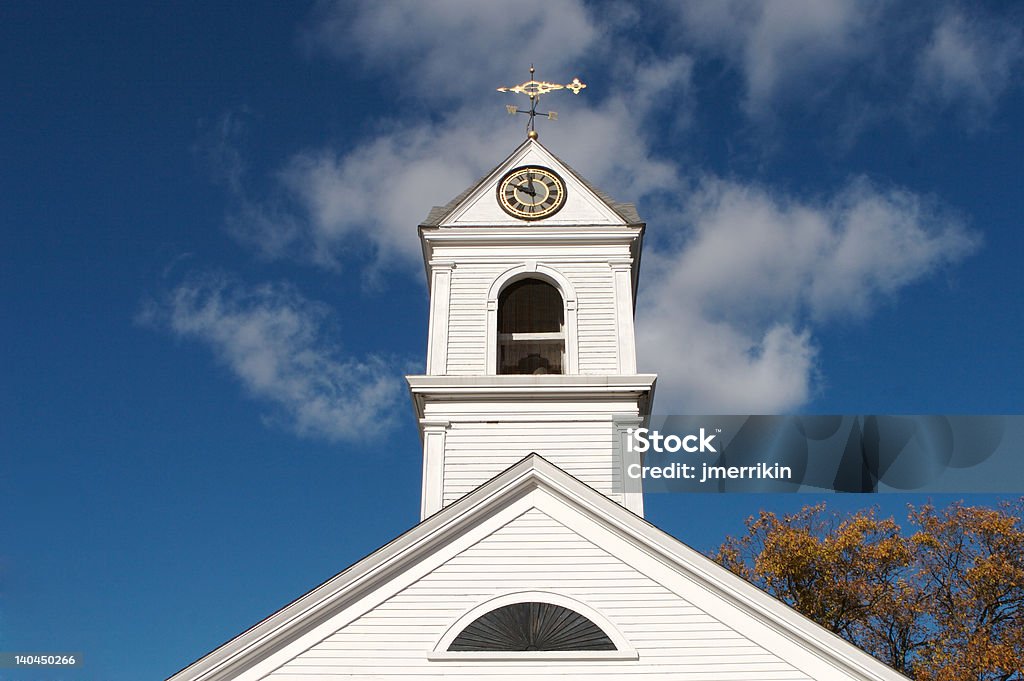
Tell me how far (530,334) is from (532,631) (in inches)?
310

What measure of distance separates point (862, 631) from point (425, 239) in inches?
827

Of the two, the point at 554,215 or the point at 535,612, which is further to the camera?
the point at 554,215

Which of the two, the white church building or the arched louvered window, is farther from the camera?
the arched louvered window

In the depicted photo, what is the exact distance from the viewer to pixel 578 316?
19.5 metres

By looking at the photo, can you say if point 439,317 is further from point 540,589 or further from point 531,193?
point 540,589

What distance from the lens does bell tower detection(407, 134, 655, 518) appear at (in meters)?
17.8

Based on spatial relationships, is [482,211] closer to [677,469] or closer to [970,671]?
[677,469]

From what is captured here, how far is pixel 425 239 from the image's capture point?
20.4 metres

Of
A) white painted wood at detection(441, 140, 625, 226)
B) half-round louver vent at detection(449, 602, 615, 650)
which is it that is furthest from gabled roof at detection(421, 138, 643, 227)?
half-round louver vent at detection(449, 602, 615, 650)

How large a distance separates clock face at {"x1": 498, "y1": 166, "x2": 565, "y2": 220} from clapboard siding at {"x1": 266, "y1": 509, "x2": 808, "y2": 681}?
869 cm

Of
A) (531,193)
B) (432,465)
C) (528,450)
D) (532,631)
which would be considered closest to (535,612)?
(532,631)

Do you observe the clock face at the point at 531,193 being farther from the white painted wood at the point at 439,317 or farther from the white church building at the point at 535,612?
the white church building at the point at 535,612

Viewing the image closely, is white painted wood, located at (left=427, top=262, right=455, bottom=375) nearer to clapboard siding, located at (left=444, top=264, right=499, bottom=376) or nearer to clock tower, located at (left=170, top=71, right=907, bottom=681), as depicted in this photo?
clapboard siding, located at (left=444, top=264, right=499, bottom=376)

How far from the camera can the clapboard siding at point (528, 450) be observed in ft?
57.6
